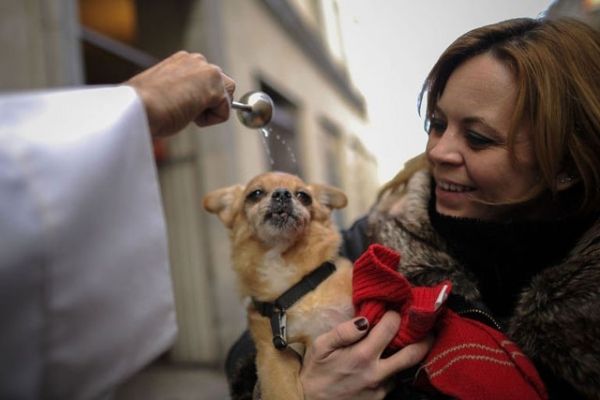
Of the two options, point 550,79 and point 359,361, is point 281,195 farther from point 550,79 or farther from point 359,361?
point 550,79

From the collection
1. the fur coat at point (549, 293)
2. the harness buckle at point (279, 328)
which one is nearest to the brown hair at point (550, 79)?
the fur coat at point (549, 293)

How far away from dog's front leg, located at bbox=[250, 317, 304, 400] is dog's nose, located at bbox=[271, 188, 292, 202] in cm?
36

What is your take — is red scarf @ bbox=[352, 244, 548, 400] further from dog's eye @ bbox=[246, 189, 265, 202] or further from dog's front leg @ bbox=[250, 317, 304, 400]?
dog's eye @ bbox=[246, 189, 265, 202]

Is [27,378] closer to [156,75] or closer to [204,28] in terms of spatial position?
[156,75]

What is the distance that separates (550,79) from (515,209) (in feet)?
1.04

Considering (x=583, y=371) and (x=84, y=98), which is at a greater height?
(x=84, y=98)

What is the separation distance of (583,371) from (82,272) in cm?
94

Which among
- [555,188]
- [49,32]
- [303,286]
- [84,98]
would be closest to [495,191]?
[555,188]

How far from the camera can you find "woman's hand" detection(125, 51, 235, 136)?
71cm

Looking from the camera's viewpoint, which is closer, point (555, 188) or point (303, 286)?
point (555, 188)

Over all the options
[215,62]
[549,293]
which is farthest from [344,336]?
[215,62]

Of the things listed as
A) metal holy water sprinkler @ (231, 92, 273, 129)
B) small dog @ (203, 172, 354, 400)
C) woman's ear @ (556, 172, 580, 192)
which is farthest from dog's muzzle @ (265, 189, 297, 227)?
woman's ear @ (556, 172, 580, 192)

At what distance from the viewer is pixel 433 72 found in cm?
104

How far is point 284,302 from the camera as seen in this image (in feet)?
3.93
